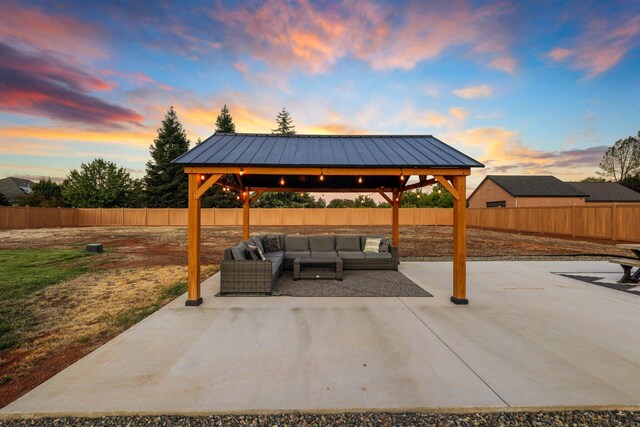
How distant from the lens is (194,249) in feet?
17.7

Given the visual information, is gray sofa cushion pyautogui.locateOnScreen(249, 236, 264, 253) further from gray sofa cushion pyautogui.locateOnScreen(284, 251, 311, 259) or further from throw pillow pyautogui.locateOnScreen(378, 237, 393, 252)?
throw pillow pyautogui.locateOnScreen(378, 237, 393, 252)

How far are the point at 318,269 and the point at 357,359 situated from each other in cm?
425

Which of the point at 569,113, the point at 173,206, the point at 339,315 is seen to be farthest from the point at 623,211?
the point at 173,206

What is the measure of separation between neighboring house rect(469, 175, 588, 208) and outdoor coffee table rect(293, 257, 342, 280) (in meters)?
29.9

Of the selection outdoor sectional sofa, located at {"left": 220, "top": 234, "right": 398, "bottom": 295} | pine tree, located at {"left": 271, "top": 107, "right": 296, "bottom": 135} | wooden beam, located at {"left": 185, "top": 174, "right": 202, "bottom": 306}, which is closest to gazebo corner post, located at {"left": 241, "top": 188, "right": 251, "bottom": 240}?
outdoor sectional sofa, located at {"left": 220, "top": 234, "right": 398, "bottom": 295}

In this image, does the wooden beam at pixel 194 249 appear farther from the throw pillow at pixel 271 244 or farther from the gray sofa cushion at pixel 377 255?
the gray sofa cushion at pixel 377 255

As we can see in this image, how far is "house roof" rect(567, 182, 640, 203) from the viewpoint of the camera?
105ft

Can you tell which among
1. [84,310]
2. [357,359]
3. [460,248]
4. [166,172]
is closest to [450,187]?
[460,248]

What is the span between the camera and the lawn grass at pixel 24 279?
433 cm

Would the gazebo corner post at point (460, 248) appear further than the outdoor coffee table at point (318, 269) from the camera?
No

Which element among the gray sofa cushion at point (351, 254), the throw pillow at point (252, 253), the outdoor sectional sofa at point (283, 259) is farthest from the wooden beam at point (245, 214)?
the gray sofa cushion at point (351, 254)

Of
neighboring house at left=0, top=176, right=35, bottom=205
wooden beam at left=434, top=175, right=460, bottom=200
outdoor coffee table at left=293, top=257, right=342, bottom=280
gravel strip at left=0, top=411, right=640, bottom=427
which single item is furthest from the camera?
neighboring house at left=0, top=176, right=35, bottom=205

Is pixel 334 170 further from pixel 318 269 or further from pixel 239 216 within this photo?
pixel 239 216

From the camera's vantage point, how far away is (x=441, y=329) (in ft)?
13.6
